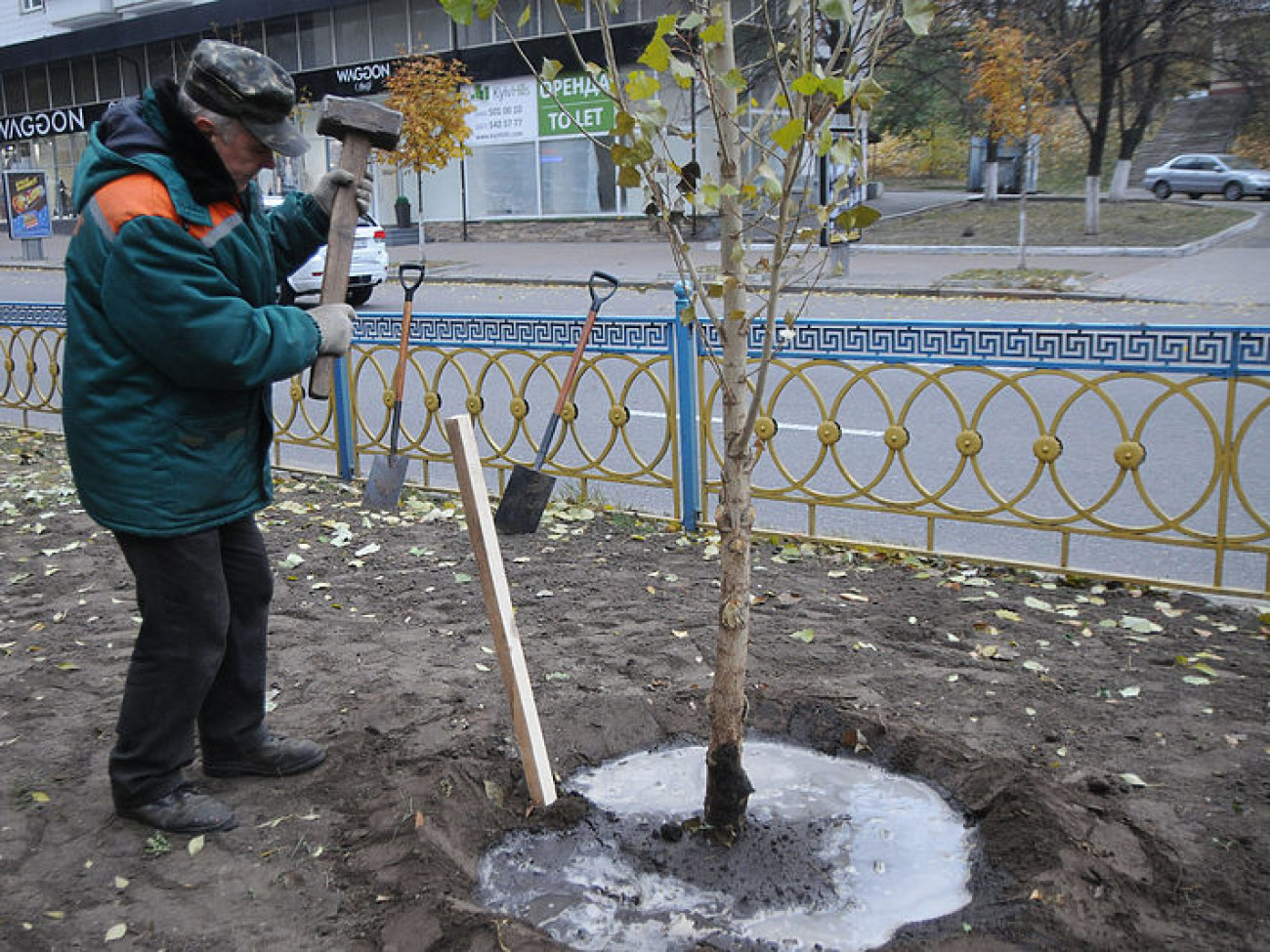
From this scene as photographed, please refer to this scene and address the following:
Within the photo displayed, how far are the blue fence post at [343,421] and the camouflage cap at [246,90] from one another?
4.07 m

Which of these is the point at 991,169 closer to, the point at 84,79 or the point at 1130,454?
the point at 1130,454

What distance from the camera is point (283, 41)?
33.2 metres

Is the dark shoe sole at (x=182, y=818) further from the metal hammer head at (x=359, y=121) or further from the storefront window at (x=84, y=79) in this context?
the storefront window at (x=84, y=79)

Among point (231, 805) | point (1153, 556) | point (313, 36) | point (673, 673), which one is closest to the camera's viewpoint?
point (231, 805)

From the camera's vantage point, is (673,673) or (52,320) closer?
(673,673)

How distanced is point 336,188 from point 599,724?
184 centimetres

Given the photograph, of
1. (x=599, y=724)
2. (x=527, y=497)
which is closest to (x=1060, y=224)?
(x=527, y=497)

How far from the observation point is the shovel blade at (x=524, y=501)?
19.3 ft

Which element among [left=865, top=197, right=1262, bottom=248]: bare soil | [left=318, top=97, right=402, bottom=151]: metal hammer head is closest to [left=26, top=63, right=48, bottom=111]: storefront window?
[left=865, top=197, right=1262, bottom=248]: bare soil

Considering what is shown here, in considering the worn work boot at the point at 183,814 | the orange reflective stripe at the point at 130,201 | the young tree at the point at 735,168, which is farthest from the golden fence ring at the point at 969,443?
the orange reflective stripe at the point at 130,201

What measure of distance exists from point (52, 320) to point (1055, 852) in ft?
26.4

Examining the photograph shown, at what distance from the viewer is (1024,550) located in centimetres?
574

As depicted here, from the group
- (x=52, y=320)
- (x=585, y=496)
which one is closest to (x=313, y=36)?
(x=52, y=320)

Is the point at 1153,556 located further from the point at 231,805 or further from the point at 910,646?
the point at 231,805
